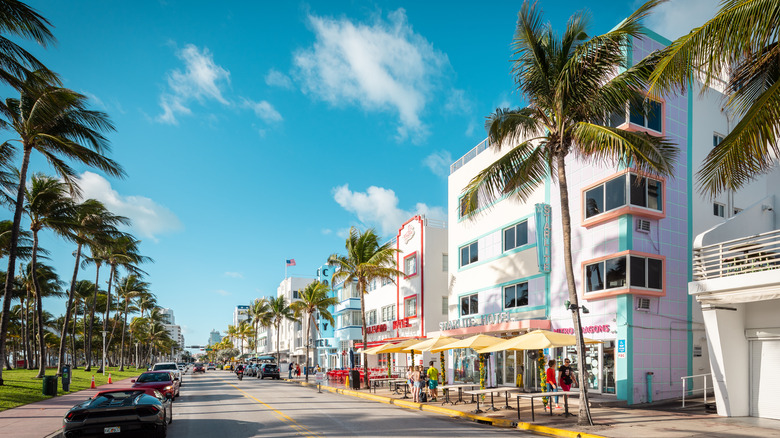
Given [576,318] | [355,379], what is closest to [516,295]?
[355,379]

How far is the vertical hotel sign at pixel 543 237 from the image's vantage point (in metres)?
25.6

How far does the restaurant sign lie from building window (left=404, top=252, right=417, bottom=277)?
9.93 meters

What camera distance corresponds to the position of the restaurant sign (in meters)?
27.1

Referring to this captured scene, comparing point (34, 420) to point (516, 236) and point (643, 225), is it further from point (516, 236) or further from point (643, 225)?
point (643, 225)

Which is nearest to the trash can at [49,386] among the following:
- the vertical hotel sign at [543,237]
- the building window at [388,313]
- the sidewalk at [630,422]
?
the sidewalk at [630,422]

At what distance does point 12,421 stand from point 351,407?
11230mm

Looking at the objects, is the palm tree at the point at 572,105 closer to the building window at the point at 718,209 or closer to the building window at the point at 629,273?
the building window at the point at 629,273

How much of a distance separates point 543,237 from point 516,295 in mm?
3773

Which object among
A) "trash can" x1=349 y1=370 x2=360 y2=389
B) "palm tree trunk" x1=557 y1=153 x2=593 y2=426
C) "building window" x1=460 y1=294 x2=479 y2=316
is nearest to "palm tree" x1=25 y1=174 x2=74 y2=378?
"trash can" x1=349 y1=370 x2=360 y2=389

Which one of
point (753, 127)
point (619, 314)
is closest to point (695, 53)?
point (753, 127)

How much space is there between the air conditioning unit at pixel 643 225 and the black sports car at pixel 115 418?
1740cm

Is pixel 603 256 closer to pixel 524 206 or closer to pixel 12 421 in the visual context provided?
pixel 524 206

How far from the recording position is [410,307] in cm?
4259

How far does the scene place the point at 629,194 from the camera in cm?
2114
